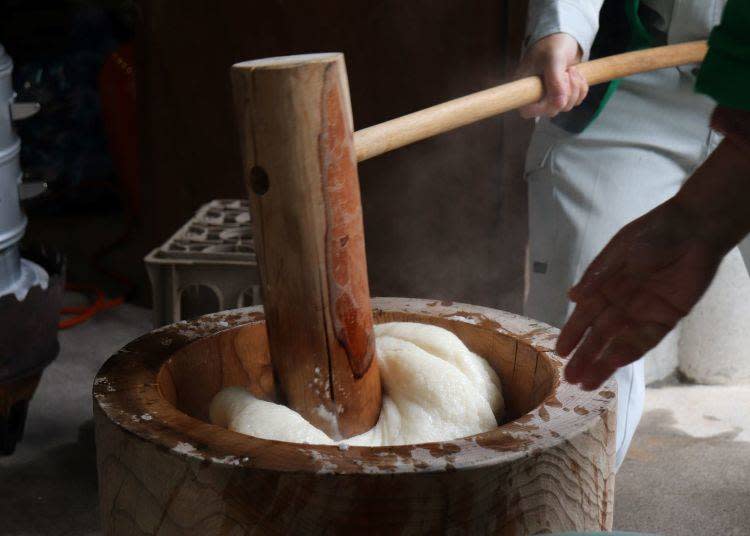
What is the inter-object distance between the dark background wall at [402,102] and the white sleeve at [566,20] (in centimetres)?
70

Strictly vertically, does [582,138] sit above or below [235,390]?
above

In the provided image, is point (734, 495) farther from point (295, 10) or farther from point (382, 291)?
point (295, 10)

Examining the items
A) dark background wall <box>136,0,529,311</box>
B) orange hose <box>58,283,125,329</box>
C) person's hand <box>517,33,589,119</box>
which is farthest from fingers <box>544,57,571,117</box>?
orange hose <box>58,283,125,329</box>

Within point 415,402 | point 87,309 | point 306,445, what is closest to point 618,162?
point 415,402

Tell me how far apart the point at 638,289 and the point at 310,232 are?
0.49m

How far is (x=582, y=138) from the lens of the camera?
2.35 meters

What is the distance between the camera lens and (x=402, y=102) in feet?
10.1

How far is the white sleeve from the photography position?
6.77ft

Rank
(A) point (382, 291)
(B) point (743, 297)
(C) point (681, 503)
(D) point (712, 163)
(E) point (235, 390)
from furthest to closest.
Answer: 1. (A) point (382, 291)
2. (B) point (743, 297)
3. (C) point (681, 503)
4. (E) point (235, 390)
5. (D) point (712, 163)

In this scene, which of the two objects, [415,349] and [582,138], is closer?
[415,349]

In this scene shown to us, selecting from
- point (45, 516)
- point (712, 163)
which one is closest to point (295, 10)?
point (45, 516)

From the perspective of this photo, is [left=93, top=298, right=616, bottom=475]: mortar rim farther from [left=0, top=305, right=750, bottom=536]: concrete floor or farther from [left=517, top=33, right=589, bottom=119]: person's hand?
[left=0, top=305, right=750, bottom=536]: concrete floor

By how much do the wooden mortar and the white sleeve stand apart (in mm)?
995

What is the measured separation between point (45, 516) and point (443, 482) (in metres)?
1.76
